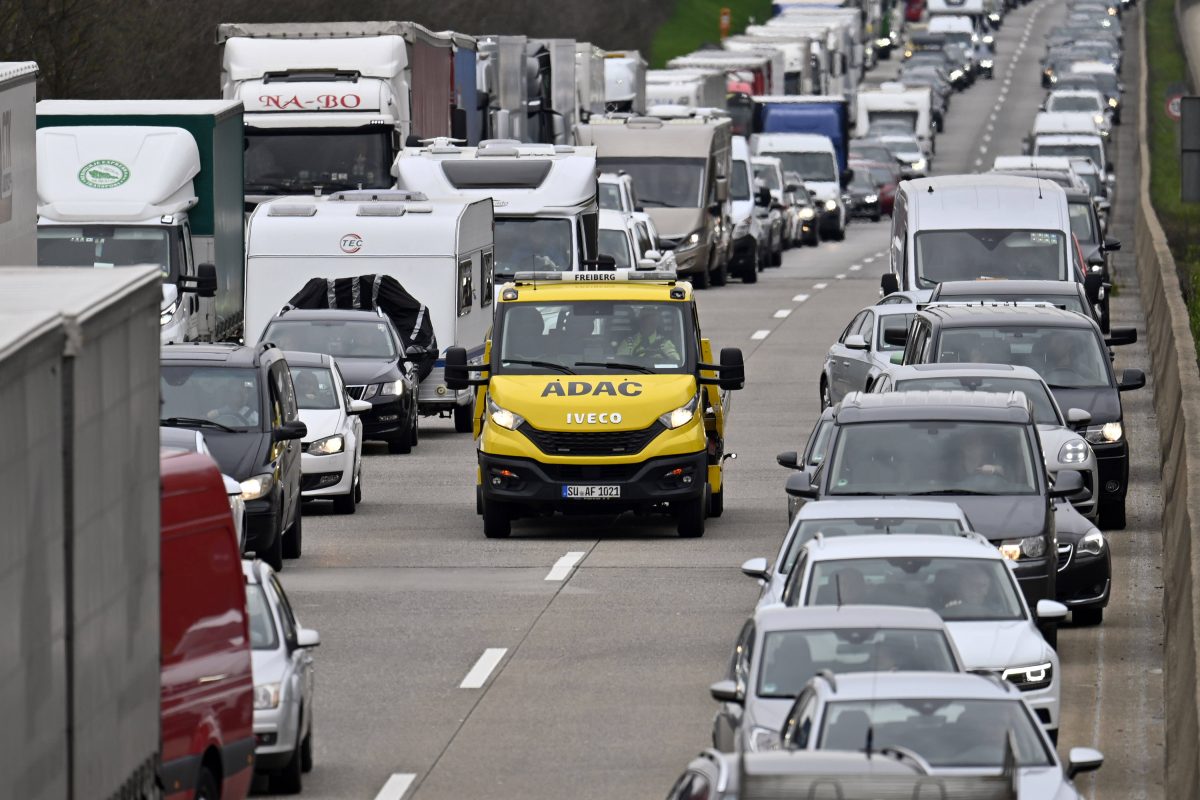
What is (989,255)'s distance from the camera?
33906mm

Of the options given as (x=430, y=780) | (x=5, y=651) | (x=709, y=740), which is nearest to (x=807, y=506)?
(x=709, y=740)

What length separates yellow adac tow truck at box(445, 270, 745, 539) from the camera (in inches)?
971

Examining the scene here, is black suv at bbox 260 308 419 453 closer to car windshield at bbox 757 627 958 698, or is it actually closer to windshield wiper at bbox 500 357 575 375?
windshield wiper at bbox 500 357 575 375

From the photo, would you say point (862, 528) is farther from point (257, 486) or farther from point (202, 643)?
point (257, 486)

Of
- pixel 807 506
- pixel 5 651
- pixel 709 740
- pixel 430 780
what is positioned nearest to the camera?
pixel 5 651

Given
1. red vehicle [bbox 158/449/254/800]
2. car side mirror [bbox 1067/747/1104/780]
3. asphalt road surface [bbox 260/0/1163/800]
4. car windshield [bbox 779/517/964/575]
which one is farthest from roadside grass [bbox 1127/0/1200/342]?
red vehicle [bbox 158/449/254/800]

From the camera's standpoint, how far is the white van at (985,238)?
3397 cm

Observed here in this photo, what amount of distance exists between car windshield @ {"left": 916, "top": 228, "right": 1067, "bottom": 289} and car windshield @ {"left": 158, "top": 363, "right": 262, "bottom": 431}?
39.6ft

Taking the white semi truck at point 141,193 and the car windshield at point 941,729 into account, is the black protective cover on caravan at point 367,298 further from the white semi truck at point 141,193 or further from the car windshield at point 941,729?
the car windshield at point 941,729

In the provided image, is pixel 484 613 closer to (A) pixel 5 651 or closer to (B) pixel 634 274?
(B) pixel 634 274

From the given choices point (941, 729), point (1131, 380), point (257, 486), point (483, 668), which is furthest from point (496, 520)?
point (941, 729)

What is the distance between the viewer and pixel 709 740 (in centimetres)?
1658

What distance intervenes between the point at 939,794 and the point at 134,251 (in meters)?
26.6

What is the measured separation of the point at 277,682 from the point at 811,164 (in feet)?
189
